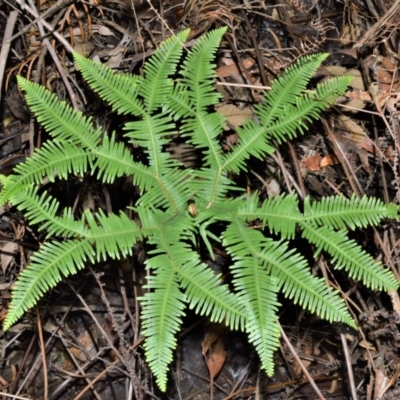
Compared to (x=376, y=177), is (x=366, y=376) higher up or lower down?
lower down

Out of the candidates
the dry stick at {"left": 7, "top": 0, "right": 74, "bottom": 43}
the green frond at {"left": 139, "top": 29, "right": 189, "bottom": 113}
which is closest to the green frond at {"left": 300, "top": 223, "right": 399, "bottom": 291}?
the green frond at {"left": 139, "top": 29, "right": 189, "bottom": 113}

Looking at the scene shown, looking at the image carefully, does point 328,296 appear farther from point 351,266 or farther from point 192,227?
point 192,227

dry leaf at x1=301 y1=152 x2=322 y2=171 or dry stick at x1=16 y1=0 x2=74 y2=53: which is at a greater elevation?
dry stick at x1=16 y1=0 x2=74 y2=53

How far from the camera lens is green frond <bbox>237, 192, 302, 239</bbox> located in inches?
104

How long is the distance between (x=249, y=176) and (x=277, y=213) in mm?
438

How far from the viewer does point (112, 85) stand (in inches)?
106

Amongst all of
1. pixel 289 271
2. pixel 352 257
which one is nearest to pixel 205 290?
pixel 289 271

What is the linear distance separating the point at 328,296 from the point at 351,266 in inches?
7.2

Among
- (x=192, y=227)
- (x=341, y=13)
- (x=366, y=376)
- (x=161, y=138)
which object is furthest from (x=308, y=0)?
(x=366, y=376)

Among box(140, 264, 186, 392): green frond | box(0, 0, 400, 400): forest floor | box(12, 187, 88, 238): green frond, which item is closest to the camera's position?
box(140, 264, 186, 392): green frond

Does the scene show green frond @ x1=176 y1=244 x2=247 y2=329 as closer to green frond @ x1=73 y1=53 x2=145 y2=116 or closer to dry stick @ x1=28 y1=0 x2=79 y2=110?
Answer: green frond @ x1=73 y1=53 x2=145 y2=116

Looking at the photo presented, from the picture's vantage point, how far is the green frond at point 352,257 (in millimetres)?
2586

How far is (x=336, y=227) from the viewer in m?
2.64

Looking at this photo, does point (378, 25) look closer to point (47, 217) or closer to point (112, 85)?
point (112, 85)
